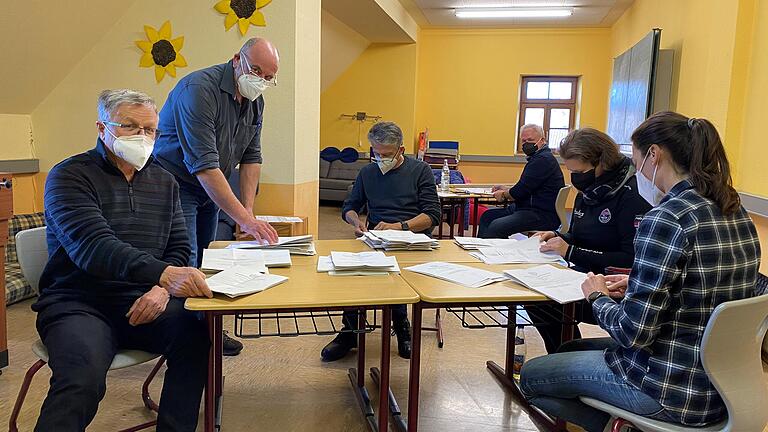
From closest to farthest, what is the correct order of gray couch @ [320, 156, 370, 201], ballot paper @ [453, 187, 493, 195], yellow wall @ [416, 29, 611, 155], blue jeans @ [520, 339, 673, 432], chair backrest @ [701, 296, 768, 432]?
chair backrest @ [701, 296, 768, 432], blue jeans @ [520, 339, 673, 432], ballot paper @ [453, 187, 493, 195], yellow wall @ [416, 29, 611, 155], gray couch @ [320, 156, 370, 201]

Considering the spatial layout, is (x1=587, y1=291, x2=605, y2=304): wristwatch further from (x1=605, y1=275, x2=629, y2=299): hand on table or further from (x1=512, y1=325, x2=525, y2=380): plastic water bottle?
(x1=512, y1=325, x2=525, y2=380): plastic water bottle

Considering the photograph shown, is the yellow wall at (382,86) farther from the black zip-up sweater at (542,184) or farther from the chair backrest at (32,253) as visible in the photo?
the chair backrest at (32,253)

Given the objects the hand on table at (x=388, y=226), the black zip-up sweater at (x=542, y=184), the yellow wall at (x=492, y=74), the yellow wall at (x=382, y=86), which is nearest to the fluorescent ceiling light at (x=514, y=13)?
the yellow wall at (x=492, y=74)

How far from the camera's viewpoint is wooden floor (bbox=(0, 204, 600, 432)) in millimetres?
2180

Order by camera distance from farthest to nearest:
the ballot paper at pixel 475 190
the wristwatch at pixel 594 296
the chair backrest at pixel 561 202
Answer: the ballot paper at pixel 475 190
the chair backrest at pixel 561 202
the wristwatch at pixel 594 296

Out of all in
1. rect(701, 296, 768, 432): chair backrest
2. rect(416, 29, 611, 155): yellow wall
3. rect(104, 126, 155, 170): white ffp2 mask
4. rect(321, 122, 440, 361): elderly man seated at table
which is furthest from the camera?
rect(416, 29, 611, 155): yellow wall

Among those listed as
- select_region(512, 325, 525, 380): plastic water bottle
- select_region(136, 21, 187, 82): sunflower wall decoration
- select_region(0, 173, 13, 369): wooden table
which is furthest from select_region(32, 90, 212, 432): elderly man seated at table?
select_region(136, 21, 187, 82): sunflower wall decoration

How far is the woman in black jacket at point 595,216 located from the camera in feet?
A: 7.32

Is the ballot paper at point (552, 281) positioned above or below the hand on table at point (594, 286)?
below

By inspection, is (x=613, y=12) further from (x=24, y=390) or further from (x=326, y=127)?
(x=24, y=390)

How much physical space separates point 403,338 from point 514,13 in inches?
223

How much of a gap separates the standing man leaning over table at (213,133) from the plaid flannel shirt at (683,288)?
4.34 ft

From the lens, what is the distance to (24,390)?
1.78 meters

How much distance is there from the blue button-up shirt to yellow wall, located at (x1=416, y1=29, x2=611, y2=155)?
20.5ft
